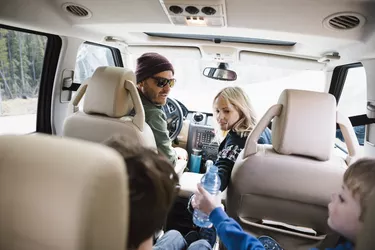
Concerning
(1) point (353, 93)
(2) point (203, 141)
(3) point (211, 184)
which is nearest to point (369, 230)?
(3) point (211, 184)

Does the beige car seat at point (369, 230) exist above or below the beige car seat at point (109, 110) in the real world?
below

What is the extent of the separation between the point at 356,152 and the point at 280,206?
52 cm

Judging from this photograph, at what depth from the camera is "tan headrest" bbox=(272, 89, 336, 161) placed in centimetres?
161

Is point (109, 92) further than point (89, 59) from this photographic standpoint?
No

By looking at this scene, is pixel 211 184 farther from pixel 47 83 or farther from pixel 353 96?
pixel 353 96

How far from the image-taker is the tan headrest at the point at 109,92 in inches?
79.4

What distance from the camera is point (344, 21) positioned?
2055mm

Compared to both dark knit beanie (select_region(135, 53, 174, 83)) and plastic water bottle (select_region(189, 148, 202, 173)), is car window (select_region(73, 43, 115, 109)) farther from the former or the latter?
plastic water bottle (select_region(189, 148, 202, 173))

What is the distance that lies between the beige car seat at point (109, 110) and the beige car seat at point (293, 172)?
2.25 feet

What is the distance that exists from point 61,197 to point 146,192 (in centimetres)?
21

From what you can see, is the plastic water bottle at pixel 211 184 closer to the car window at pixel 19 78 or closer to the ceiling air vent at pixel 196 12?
the ceiling air vent at pixel 196 12

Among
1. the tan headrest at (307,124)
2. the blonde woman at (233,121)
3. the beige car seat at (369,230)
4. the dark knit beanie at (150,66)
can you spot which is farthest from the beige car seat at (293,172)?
the dark knit beanie at (150,66)

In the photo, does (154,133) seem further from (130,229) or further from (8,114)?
(130,229)

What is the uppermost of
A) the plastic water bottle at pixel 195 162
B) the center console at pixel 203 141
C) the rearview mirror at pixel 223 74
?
the rearview mirror at pixel 223 74
